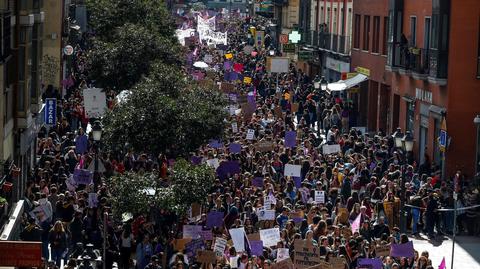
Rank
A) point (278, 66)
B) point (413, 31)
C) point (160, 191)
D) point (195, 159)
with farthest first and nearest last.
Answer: point (278, 66) → point (413, 31) → point (195, 159) → point (160, 191)

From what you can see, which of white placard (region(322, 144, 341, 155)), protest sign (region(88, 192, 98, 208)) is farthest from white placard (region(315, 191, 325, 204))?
white placard (region(322, 144, 341, 155))

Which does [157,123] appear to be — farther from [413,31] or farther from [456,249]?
[413,31]

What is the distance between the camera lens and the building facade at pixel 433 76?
4412 cm

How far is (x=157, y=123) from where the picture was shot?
35312 mm

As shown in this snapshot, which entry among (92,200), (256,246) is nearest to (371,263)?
(256,246)

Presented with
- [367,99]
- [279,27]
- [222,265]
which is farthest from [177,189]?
[279,27]

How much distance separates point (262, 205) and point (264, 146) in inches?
445

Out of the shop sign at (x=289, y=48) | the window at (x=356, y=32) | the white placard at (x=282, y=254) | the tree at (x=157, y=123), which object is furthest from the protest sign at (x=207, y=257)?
the shop sign at (x=289, y=48)

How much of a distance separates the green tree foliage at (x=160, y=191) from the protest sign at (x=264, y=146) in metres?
12.9

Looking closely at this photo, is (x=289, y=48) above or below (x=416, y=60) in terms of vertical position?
below

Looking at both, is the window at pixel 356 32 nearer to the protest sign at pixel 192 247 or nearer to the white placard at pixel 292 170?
the white placard at pixel 292 170

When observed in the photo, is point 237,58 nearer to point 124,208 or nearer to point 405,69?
point 405,69

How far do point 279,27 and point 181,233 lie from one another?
83722 mm

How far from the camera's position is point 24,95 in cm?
3706
